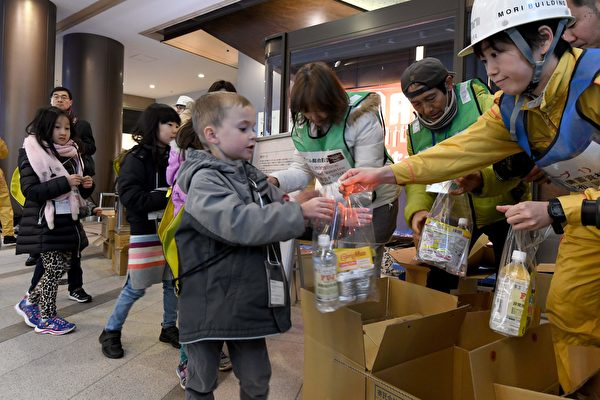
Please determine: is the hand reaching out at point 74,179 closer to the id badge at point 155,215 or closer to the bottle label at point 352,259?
the id badge at point 155,215

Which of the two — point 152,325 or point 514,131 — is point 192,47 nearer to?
point 152,325

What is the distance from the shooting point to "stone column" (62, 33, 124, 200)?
776 cm

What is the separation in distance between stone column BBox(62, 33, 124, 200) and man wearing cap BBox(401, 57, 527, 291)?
7.58m

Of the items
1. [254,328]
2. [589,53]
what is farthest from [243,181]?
[589,53]

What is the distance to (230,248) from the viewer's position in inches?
45.6

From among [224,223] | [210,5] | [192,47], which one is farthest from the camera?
[192,47]

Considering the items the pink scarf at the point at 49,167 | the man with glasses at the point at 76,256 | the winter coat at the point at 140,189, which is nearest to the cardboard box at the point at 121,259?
the man with glasses at the point at 76,256

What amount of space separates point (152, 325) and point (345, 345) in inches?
67.4

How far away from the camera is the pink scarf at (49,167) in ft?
7.50

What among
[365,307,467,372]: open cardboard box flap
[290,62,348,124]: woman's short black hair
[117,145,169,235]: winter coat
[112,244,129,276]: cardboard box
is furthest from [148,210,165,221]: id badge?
[112,244,129,276]: cardboard box

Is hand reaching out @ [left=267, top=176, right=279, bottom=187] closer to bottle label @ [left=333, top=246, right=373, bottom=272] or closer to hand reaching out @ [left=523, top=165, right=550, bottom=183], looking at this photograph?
bottle label @ [left=333, top=246, right=373, bottom=272]

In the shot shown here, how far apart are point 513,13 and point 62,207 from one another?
237cm

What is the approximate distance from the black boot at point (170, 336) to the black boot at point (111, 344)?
22 cm

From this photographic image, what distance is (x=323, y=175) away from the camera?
182 centimetres
